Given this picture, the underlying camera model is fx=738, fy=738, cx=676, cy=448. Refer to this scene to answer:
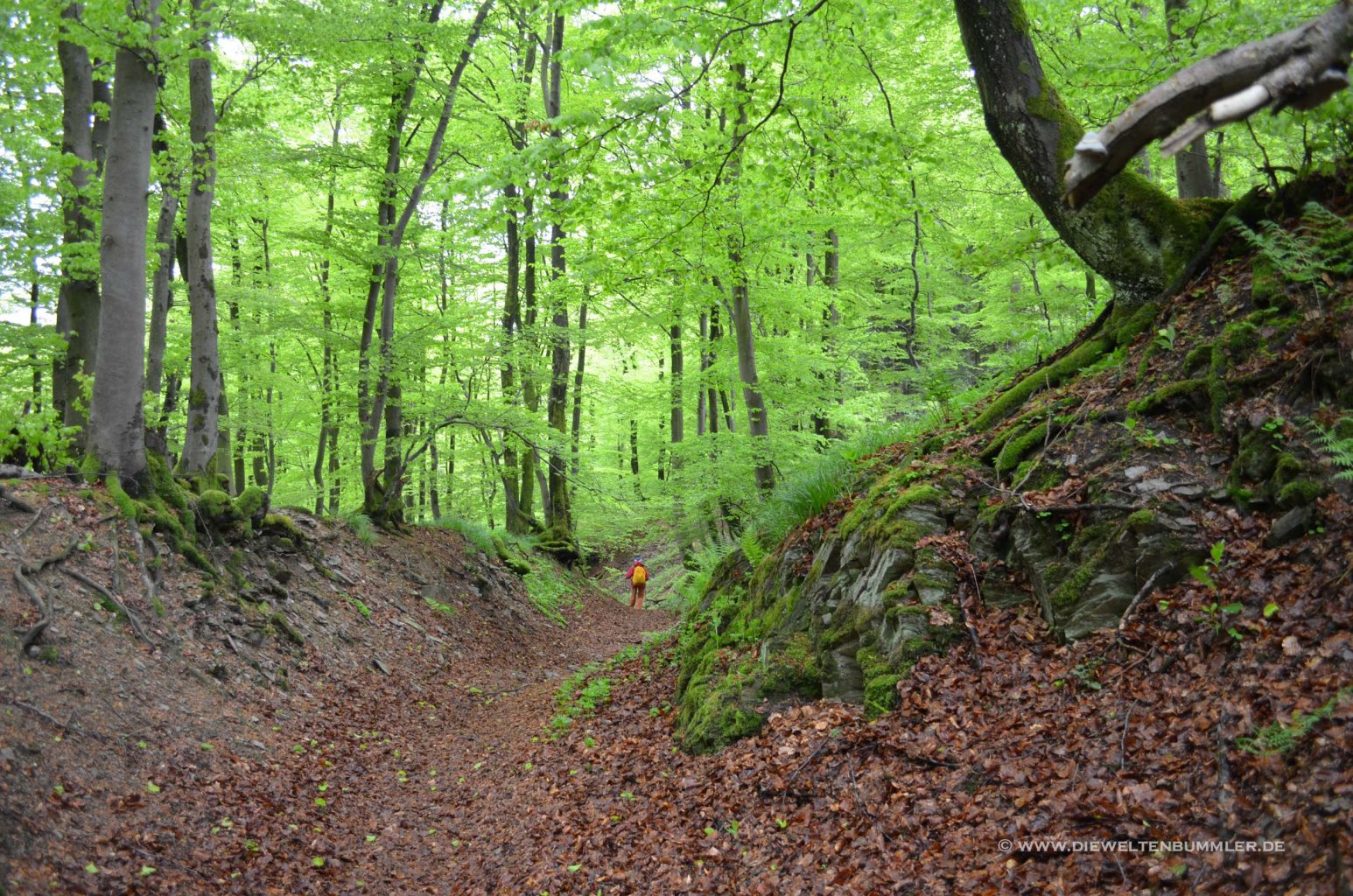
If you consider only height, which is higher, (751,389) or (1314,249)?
(1314,249)

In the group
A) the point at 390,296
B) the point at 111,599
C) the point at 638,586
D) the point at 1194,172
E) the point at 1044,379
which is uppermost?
the point at 1194,172

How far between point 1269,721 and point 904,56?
12640 millimetres

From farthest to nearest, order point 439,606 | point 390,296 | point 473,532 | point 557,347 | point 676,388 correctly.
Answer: point 676,388, point 557,347, point 473,532, point 390,296, point 439,606

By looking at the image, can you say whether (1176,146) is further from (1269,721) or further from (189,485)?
(189,485)

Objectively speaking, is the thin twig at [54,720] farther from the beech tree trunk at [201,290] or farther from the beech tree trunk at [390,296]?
the beech tree trunk at [390,296]

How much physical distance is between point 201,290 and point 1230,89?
1061 centimetres

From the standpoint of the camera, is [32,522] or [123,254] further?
[123,254]

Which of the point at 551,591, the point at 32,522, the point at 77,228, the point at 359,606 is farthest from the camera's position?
the point at 551,591

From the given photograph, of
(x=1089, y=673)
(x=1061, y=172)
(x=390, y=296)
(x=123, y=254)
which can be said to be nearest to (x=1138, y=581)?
(x=1089, y=673)

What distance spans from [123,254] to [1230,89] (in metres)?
8.96

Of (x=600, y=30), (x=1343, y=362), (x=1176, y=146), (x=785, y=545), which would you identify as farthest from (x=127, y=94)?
(x=1343, y=362)

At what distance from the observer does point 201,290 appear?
9469 mm

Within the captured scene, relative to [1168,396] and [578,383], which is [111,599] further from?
[578,383]

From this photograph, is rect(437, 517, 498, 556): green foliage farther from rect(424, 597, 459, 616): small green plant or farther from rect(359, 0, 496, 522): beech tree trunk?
rect(424, 597, 459, 616): small green plant
